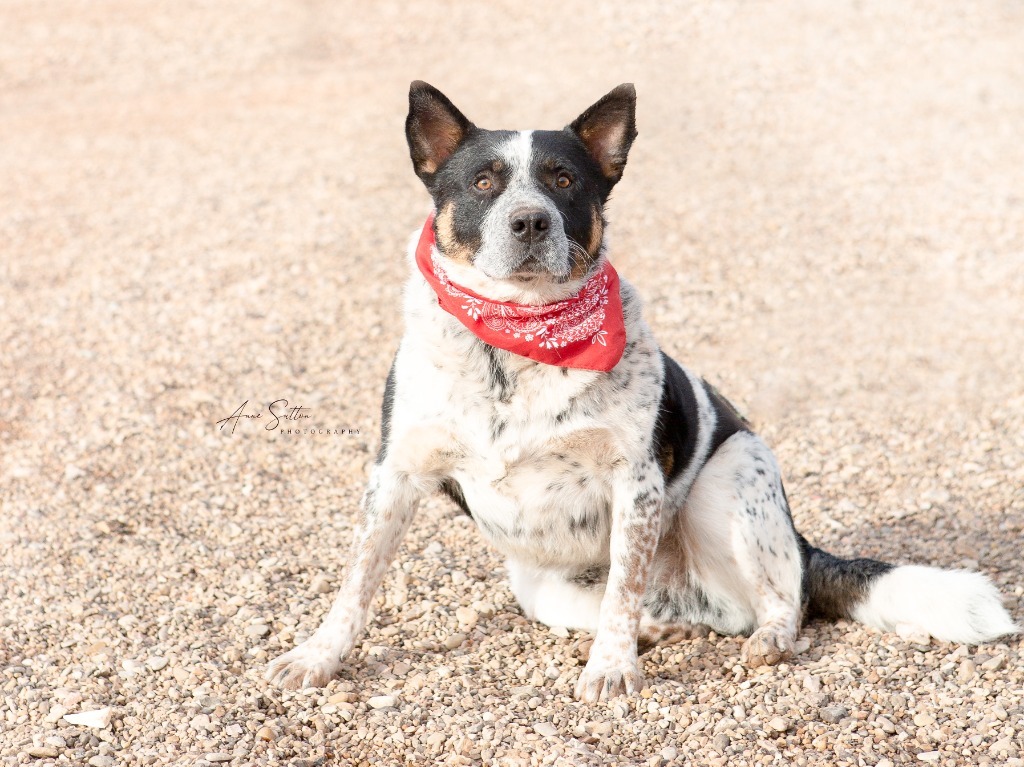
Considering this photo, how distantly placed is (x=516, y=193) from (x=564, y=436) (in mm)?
861

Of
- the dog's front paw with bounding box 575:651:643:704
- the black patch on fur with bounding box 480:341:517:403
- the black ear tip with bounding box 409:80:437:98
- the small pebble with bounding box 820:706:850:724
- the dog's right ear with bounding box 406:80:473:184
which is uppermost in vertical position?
the black ear tip with bounding box 409:80:437:98

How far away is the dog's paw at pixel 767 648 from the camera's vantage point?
4117 mm

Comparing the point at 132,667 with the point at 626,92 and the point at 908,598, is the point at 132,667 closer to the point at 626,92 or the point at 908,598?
the point at 626,92

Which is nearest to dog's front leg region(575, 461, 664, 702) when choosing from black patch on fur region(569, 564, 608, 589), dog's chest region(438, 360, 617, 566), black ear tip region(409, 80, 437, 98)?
dog's chest region(438, 360, 617, 566)

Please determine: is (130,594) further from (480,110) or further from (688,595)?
(480,110)

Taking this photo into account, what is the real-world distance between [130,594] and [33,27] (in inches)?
459

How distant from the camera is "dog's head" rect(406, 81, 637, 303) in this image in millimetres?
3859

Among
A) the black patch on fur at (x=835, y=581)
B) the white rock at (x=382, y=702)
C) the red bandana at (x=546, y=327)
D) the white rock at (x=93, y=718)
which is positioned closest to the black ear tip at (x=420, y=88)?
the red bandana at (x=546, y=327)

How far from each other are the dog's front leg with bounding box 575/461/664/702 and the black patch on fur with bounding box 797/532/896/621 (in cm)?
81

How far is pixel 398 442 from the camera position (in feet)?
13.2

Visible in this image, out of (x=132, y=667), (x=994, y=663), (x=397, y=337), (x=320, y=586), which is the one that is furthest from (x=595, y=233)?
(x=397, y=337)

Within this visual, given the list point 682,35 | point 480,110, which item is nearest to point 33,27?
point 480,110

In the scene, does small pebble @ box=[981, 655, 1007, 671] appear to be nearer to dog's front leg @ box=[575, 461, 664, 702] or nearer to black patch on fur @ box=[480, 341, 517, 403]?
dog's front leg @ box=[575, 461, 664, 702]

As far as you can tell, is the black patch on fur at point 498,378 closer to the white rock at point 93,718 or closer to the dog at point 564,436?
the dog at point 564,436
